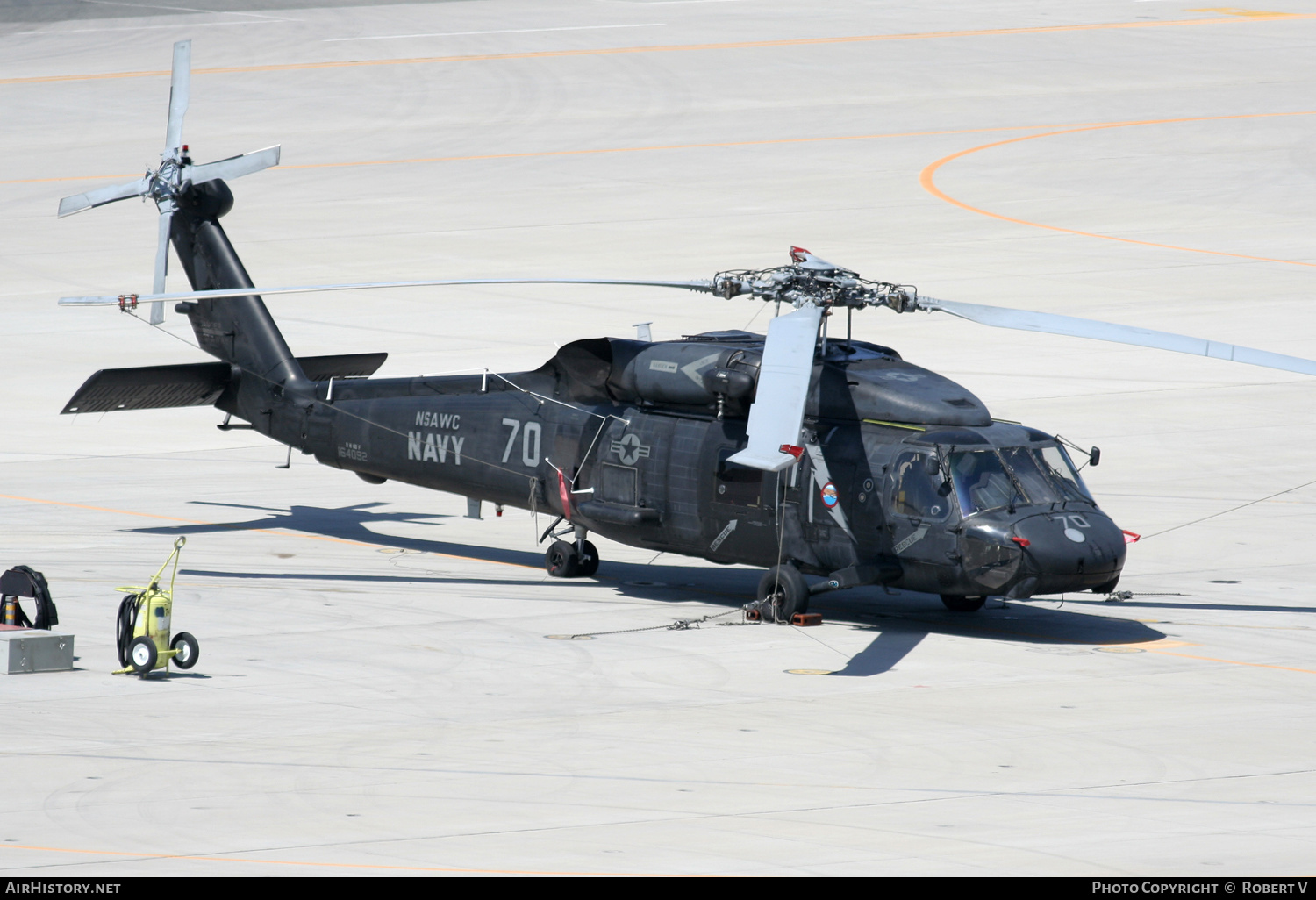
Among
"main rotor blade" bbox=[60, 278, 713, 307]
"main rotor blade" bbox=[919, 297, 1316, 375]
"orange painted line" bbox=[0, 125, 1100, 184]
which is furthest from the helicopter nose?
"orange painted line" bbox=[0, 125, 1100, 184]

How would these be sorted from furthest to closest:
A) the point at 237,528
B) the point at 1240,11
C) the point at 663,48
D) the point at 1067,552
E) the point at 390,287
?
the point at 1240,11, the point at 663,48, the point at 237,528, the point at 390,287, the point at 1067,552

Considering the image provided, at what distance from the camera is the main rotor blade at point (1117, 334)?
16.3 meters

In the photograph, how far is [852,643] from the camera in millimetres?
18266

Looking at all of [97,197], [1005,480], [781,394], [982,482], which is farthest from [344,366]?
[1005,480]

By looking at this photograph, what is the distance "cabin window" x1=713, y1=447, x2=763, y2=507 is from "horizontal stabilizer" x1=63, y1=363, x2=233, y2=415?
788cm

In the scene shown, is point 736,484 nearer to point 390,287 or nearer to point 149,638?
point 390,287

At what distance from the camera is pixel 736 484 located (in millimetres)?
19625

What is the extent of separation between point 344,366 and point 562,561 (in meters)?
5.16

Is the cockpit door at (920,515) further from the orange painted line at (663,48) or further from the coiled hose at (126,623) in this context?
the orange painted line at (663,48)

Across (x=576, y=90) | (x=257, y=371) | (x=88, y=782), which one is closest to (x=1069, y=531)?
(x=88, y=782)

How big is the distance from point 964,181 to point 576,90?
1516 cm

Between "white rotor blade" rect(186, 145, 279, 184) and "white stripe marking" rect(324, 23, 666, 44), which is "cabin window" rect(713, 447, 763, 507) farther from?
"white stripe marking" rect(324, 23, 666, 44)

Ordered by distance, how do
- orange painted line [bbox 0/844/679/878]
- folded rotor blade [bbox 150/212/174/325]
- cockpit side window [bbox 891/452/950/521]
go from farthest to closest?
folded rotor blade [bbox 150/212/174/325] < cockpit side window [bbox 891/452/950/521] < orange painted line [bbox 0/844/679/878]

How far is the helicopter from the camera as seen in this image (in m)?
17.7
